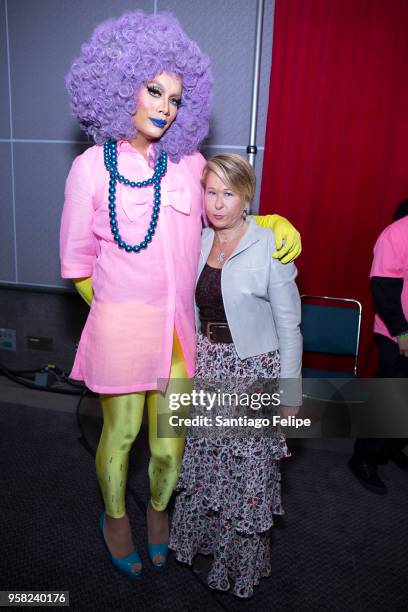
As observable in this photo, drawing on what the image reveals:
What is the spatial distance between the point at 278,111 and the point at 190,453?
6.62 feet

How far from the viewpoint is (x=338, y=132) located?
108 inches

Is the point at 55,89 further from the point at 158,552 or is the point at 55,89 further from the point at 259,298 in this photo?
the point at 158,552

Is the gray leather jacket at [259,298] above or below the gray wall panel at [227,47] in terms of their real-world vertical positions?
below

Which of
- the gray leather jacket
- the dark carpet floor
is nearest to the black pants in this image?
the dark carpet floor

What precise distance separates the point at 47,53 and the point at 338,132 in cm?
194

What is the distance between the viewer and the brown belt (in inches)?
67.4

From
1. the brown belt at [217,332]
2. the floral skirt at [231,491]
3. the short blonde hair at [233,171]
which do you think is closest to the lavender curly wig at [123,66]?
the short blonde hair at [233,171]

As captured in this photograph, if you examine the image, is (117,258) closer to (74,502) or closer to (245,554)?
(245,554)

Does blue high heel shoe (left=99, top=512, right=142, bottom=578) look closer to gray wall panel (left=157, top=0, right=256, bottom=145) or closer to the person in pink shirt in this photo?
the person in pink shirt

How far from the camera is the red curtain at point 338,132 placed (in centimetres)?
260

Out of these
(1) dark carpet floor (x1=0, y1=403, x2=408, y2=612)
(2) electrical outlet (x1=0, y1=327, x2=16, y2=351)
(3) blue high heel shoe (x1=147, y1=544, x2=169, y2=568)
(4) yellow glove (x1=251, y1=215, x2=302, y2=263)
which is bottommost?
(1) dark carpet floor (x1=0, y1=403, x2=408, y2=612)

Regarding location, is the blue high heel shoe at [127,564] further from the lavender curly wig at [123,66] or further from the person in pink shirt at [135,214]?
the lavender curly wig at [123,66]

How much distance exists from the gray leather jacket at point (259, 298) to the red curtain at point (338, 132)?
132cm

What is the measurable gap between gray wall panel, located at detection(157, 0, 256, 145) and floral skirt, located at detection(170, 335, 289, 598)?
173cm
